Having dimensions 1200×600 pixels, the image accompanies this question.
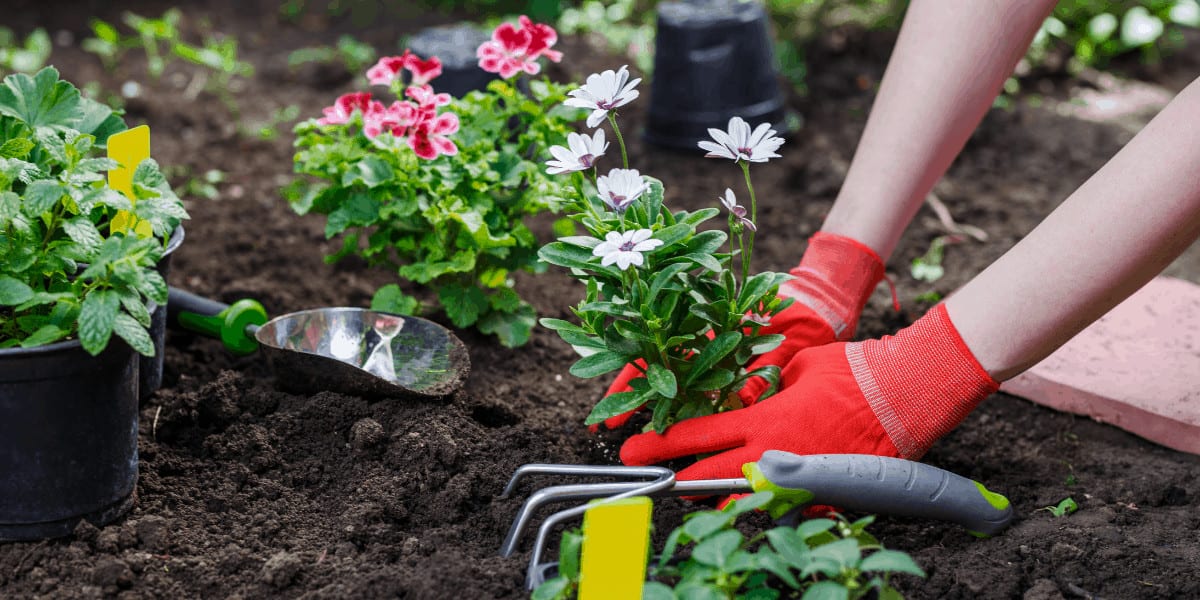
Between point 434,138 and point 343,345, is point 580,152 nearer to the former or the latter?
point 434,138

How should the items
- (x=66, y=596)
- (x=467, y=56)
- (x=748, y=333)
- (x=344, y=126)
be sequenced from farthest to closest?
(x=467, y=56) → (x=344, y=126) → (x=748, y=333) → (x=66, y=596)

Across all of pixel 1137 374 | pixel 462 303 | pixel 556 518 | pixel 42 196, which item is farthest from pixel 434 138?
pixel 1137 374

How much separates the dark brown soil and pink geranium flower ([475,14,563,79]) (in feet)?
1.83

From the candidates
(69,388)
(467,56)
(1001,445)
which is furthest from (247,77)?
(1001,445)

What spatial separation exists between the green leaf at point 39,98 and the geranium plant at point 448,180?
45 cm

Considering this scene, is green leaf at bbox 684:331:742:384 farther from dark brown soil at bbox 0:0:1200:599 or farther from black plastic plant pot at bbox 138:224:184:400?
black plastic plant pot at bbox 138:224:184:400

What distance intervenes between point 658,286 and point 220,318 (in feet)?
3.14

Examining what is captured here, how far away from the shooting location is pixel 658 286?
4.93ft

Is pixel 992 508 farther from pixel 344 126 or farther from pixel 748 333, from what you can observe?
pixel 344 126

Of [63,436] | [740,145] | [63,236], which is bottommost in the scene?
[63,436]

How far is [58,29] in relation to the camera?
4035 mm

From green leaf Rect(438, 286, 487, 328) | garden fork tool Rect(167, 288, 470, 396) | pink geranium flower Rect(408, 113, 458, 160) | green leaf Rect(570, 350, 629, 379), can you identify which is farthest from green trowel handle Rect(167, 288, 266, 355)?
green leaf Rect(570, 350, 629, 379)

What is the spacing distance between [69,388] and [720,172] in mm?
2189

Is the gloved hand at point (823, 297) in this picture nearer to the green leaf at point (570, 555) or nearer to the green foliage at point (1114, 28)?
the green leaf at point (570, 555)
